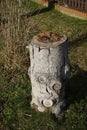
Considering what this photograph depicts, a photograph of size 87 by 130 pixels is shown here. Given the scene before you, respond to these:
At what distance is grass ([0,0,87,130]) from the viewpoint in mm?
4617

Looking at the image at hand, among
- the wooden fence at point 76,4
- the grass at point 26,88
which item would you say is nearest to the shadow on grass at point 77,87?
the grass at point 26,88

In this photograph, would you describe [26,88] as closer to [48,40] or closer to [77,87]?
[77,87]

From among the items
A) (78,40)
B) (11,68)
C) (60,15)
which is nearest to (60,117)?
(11,68)

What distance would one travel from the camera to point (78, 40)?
7.20 metres

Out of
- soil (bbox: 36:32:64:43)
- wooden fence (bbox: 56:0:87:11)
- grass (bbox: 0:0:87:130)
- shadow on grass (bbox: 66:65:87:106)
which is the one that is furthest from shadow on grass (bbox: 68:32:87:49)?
soil (bbox: 36:32:64:43)

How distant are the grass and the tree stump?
0.23 metres

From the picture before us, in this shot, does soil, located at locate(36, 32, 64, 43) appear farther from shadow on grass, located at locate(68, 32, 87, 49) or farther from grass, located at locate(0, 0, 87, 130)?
shadow on grass, located at locate(68, 32, 87, 49)

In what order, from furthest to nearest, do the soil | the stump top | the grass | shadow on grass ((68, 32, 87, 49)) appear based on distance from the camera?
shadow on grass ((68, 32, 87, 49)) → the grass → the soil → the stump top

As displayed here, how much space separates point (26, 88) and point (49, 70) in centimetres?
127

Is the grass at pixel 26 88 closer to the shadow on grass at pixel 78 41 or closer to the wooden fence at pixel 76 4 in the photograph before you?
the shadow on grass at pixel 78 41

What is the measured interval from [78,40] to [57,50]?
3219 millimetres

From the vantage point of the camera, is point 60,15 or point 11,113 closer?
point 11,113

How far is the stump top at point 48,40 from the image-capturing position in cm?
408

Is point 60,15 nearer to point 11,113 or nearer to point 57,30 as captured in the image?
point 57,30
